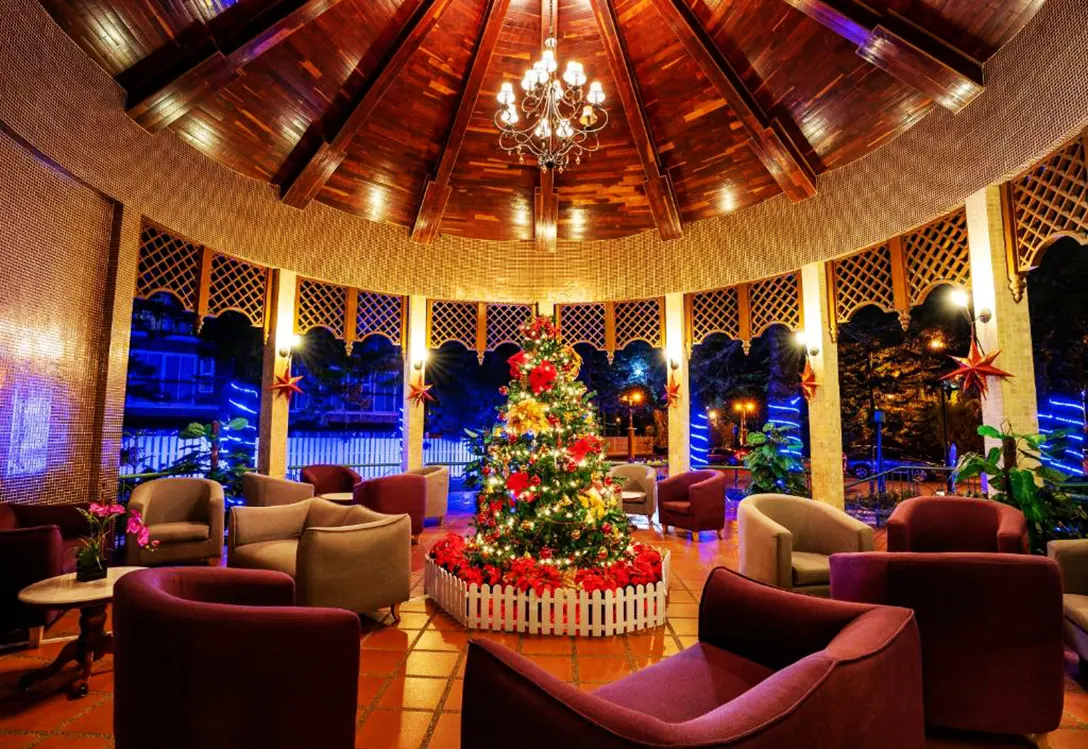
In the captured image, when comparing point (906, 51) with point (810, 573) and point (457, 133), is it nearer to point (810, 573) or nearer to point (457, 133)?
point (810, 573)

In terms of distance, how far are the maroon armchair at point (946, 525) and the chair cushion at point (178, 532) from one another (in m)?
6.17

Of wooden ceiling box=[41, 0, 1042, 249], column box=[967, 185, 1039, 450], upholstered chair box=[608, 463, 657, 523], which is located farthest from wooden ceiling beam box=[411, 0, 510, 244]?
column box=[967, 185, 1039, 450]

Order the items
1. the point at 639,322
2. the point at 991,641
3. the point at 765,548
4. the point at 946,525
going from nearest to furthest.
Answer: the point at 991,641, the point at 765,548, the point at 946,525, the point at 639,322

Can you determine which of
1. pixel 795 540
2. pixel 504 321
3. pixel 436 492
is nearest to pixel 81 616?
pixel 795 540

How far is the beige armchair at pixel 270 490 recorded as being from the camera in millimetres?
6535

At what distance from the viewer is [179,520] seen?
5.71m

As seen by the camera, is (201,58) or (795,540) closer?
(795,540)

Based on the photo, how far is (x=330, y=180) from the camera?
8.30 meters

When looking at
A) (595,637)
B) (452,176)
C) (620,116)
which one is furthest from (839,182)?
(595,637)

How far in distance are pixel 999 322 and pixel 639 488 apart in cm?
464

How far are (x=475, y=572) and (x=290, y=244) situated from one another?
6231 mm

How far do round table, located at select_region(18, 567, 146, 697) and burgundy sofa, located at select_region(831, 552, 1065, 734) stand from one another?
4016 millimetres

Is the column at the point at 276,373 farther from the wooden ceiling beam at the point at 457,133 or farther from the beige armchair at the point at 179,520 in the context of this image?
the wooden ceiling beam at the point at 457,133

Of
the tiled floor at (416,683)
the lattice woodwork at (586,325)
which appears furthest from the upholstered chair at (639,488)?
the tiled floor at (416,683)
